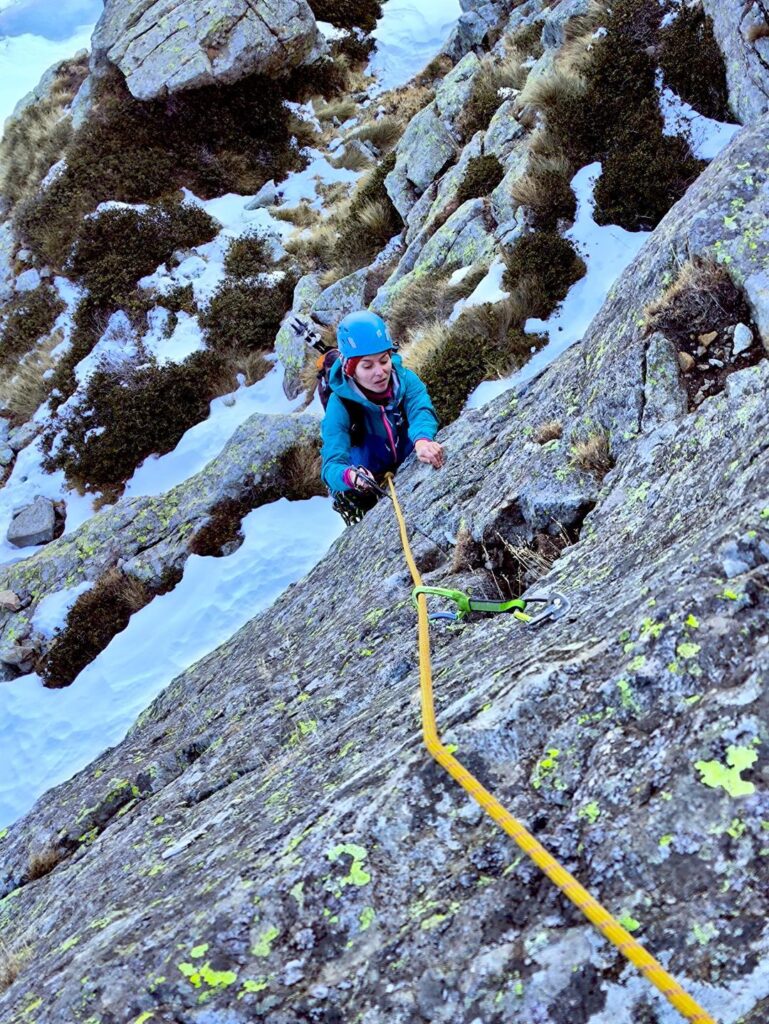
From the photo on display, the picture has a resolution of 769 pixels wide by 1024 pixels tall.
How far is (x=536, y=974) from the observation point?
178cm

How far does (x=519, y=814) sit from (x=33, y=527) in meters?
12.3

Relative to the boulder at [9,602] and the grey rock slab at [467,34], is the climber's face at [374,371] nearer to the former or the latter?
the boulder at [9,602]

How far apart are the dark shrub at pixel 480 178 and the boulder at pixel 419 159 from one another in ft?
6.36

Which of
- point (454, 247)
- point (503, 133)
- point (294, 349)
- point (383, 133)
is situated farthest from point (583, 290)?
point (383, 133)

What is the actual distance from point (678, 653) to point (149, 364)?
13468 millimetres

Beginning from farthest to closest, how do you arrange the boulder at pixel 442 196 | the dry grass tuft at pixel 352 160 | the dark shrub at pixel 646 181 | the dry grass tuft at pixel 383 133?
the dry grass tuft at pixel 383 133 → the dry grass tuft at pixel 352 160 → the boulder at pixel 442 196 → the dark shrub at pixel 646 181

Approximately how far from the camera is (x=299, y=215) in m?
16.5

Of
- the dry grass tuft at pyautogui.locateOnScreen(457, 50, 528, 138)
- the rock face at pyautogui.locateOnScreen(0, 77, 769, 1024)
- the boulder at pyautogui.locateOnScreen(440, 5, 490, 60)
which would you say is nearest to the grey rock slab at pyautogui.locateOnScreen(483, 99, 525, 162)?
the dry grass tuft at pyautogui.locateOnScreen(457, 50, 528, 138)

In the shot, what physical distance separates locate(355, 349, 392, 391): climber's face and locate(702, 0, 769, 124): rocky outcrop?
542 cm

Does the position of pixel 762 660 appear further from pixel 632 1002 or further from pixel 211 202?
pixel 211 202

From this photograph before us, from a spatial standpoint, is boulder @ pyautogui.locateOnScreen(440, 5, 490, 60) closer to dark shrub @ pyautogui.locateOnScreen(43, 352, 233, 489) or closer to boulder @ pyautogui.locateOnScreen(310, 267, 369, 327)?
boulder @ pyautogui.locateOnScreen(310, 267, 369, 327)

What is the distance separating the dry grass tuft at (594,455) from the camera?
4008 mm

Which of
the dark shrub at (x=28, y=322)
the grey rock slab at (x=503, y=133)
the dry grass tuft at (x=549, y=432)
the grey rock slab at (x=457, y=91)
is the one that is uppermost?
the dark shrub at (x=28, y=322)

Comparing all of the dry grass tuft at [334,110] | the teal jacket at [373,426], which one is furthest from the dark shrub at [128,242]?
the teal jacket at [373,426]
